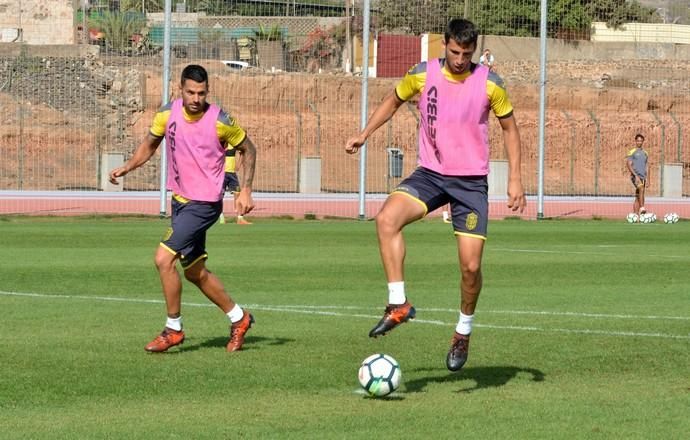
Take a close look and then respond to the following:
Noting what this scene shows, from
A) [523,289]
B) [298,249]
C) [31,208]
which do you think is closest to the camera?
[523,289]

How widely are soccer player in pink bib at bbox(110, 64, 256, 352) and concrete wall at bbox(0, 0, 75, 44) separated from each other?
78.3 ft

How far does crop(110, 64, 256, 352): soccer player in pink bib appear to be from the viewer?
392 inches

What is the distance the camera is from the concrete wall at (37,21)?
34.1 m

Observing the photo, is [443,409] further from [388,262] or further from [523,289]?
[523,289]

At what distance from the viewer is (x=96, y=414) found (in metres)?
7.45

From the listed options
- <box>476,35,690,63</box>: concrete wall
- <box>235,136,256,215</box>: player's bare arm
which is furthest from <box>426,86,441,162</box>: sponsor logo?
<box>476,35,690,63</box>: concrete wall

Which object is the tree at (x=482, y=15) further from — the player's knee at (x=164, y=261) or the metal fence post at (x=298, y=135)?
the player's knee at (x=164, y=261)

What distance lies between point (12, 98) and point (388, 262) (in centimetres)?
3442

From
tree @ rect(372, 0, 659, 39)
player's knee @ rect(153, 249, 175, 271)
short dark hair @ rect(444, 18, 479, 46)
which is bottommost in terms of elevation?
player's knee @ rect(153, 249, 175, 271)

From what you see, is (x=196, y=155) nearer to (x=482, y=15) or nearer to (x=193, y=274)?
(x=193, y=274)

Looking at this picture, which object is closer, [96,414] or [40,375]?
[96,414]

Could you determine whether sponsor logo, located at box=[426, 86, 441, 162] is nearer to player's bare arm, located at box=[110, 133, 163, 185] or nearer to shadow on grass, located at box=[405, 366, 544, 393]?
shadow on grass, located at box=[405, 366, 544, 393]

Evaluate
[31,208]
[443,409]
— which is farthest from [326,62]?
[443,409]

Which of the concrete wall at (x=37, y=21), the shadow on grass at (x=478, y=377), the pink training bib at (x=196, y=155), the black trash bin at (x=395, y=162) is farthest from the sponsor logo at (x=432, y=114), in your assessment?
the black trash bin at (x=395, y=162)
